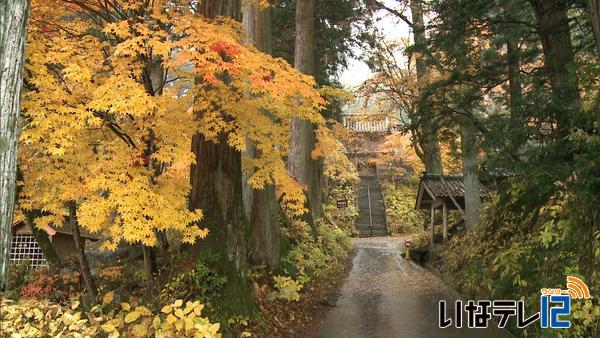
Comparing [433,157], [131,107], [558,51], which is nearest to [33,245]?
[131,107]

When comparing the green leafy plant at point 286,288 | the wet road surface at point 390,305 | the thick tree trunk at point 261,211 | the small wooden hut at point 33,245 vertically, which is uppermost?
the thick tree trunk at point 261,211

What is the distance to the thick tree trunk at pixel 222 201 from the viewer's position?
7.11m

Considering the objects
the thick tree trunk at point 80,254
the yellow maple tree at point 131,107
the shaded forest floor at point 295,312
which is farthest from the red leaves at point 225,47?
the shaded forest floor at point 295,312

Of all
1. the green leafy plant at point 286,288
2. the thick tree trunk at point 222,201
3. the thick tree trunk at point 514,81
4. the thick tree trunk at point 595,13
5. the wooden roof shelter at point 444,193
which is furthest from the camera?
the wooden roof shelter at point 444,193

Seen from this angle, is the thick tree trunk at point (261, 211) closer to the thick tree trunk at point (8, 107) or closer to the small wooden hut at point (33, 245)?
the thick tree trunk at point (8, 107)

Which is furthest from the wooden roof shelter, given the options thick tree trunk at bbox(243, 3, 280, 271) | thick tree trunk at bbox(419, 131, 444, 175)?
thick tree trunk at bbox(243, 3, 280, 271)

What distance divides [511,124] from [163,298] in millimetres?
6402

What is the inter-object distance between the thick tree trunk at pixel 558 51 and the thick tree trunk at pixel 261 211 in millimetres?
5687

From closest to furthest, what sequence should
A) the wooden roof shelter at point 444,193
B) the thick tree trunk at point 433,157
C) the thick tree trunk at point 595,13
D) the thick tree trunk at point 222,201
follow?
the thick tree trunk at point 595,13 < the thick tree trunk at point 222,201 < the wooden roof shelter at point 444,193 < the thick tree trunk at point 433,157

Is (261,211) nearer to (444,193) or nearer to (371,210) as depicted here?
(444,193)

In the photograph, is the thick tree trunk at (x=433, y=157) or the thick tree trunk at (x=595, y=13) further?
the thick tree trunk at (x=433, y=157)

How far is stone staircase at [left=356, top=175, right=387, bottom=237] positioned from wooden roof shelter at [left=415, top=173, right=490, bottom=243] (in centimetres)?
1106

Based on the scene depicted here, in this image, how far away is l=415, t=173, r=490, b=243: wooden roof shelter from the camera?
1611 centimetres

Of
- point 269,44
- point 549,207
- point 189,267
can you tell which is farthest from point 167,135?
point 549,207
